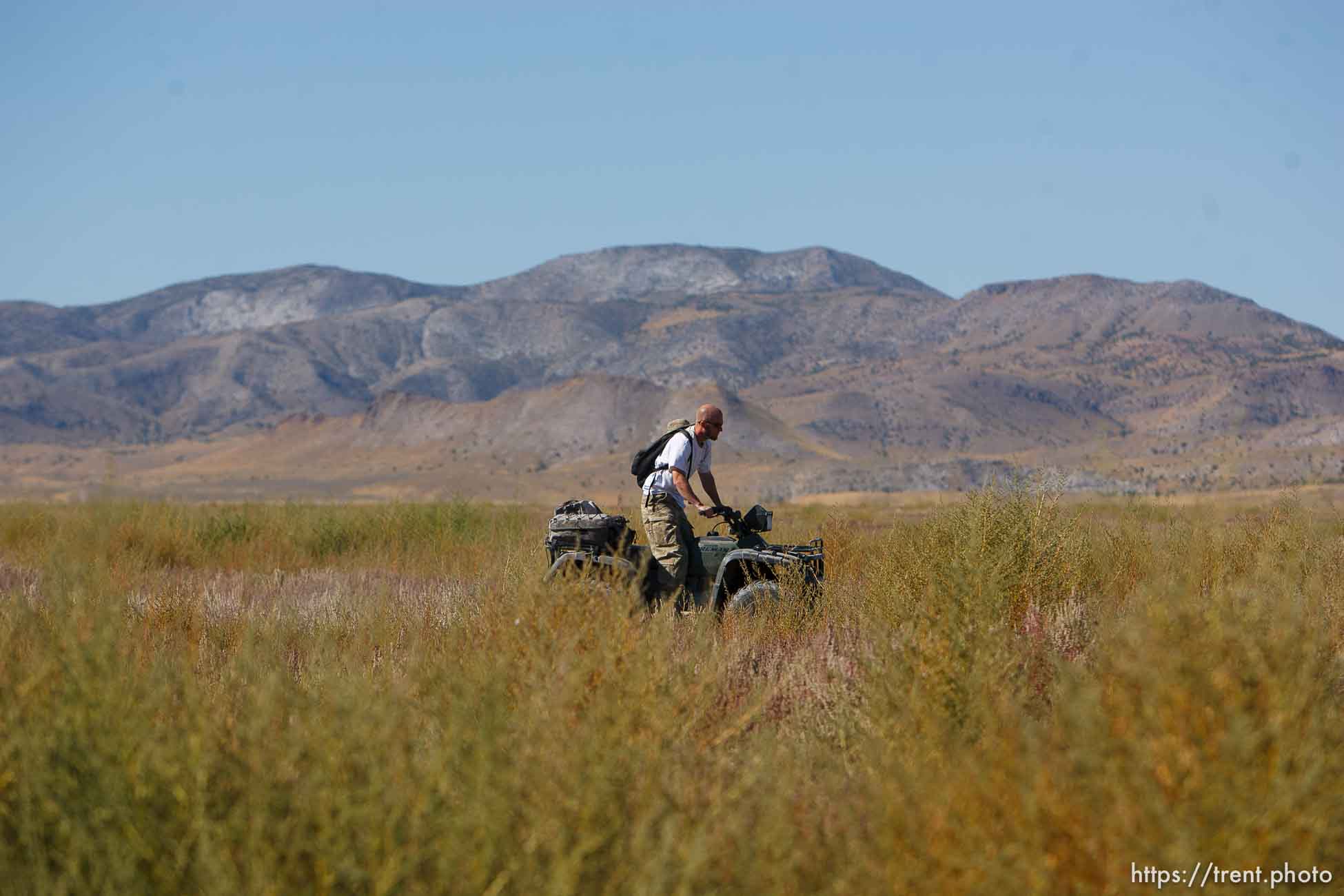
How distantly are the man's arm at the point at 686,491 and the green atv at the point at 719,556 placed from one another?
0.12 m

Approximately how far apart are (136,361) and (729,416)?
104 metres

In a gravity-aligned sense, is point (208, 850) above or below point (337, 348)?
below

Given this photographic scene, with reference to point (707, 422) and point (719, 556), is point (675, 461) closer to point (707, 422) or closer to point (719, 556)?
point (707, 422)

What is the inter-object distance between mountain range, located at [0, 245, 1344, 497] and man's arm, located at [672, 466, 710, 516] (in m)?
4.38

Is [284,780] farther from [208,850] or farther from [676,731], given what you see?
[676,731]

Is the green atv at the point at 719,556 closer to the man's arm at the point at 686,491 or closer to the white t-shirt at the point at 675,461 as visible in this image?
the man's arm at the point at 686,491

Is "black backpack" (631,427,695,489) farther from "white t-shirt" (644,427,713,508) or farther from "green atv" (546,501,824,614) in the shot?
"green atv" (546,501,824,614)

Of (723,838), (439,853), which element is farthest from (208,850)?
(723,838)

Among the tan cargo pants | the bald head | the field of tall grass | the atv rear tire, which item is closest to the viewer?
the field of tall grass

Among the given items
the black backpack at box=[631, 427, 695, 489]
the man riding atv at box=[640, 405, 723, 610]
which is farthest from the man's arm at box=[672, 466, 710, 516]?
the black backpack at box=[631, 427, 695, 489]

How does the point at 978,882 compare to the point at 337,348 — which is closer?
the point at 978,882

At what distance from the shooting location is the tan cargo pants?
9.14 metres

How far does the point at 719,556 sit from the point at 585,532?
996 mm

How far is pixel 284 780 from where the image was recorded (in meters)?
3.93
